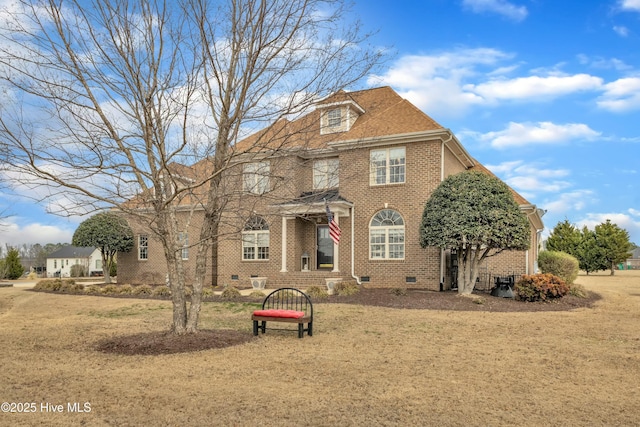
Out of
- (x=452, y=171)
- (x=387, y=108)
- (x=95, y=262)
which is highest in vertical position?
(x=387, y=108)

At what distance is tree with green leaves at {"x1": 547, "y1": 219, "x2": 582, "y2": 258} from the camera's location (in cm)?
4497

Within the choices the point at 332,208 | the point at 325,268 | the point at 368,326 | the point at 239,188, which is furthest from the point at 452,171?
the point at 239,188

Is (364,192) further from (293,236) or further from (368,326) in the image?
(368,326)

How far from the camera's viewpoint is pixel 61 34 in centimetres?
835

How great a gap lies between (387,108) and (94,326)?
15.1 m

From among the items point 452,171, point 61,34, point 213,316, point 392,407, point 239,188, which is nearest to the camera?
point 392,407

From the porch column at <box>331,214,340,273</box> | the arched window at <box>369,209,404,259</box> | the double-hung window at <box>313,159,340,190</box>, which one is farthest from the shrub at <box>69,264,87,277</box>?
the double-hung window at <box>313,159,340,190</box>

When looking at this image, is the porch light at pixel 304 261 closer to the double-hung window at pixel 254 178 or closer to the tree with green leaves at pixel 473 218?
the tree with green leaves at pixel 473 218

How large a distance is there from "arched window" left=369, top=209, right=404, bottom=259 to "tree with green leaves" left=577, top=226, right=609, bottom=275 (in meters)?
31.7

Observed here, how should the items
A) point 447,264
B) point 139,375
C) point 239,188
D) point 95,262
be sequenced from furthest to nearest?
point 95,262, point 447,264, point 239,188, point 139,375

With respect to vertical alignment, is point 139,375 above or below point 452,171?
below

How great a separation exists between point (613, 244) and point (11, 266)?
47848mm

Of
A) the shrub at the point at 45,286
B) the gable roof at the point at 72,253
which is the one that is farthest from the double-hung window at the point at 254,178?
the gable roof at the point at 72,253

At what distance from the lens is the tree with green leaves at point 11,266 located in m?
35.4
